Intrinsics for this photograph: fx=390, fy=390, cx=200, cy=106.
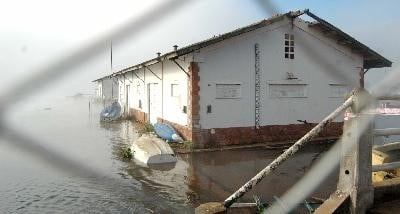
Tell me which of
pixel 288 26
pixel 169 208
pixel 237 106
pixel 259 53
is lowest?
pixel 169 208

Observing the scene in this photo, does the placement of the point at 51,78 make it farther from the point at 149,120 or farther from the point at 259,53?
the point at 149,120

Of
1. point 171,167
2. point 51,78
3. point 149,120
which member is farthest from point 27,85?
point 149,120

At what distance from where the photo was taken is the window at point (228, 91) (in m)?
18.0

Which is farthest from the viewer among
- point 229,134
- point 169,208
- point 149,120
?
point 149,120

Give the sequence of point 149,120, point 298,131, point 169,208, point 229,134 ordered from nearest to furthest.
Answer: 1. point 169,208
2. point 229,134
3. point 298,131
4. point 149,120

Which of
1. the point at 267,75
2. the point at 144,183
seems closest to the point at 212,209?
the point at 144,183

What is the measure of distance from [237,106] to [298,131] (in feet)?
12.1

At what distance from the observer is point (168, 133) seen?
722 inches

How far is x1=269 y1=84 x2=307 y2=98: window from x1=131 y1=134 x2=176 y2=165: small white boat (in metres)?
7.11

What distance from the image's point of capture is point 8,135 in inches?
42.8

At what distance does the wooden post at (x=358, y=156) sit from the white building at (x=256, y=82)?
11602 millimetres

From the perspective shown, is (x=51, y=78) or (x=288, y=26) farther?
(x=288, y=26)

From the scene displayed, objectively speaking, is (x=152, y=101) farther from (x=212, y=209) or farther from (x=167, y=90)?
(x=212, y=209)

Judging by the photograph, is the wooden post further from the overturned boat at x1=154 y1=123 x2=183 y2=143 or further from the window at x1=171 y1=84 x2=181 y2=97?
the window at x1=171 y1=84 x2=181 y2=97
